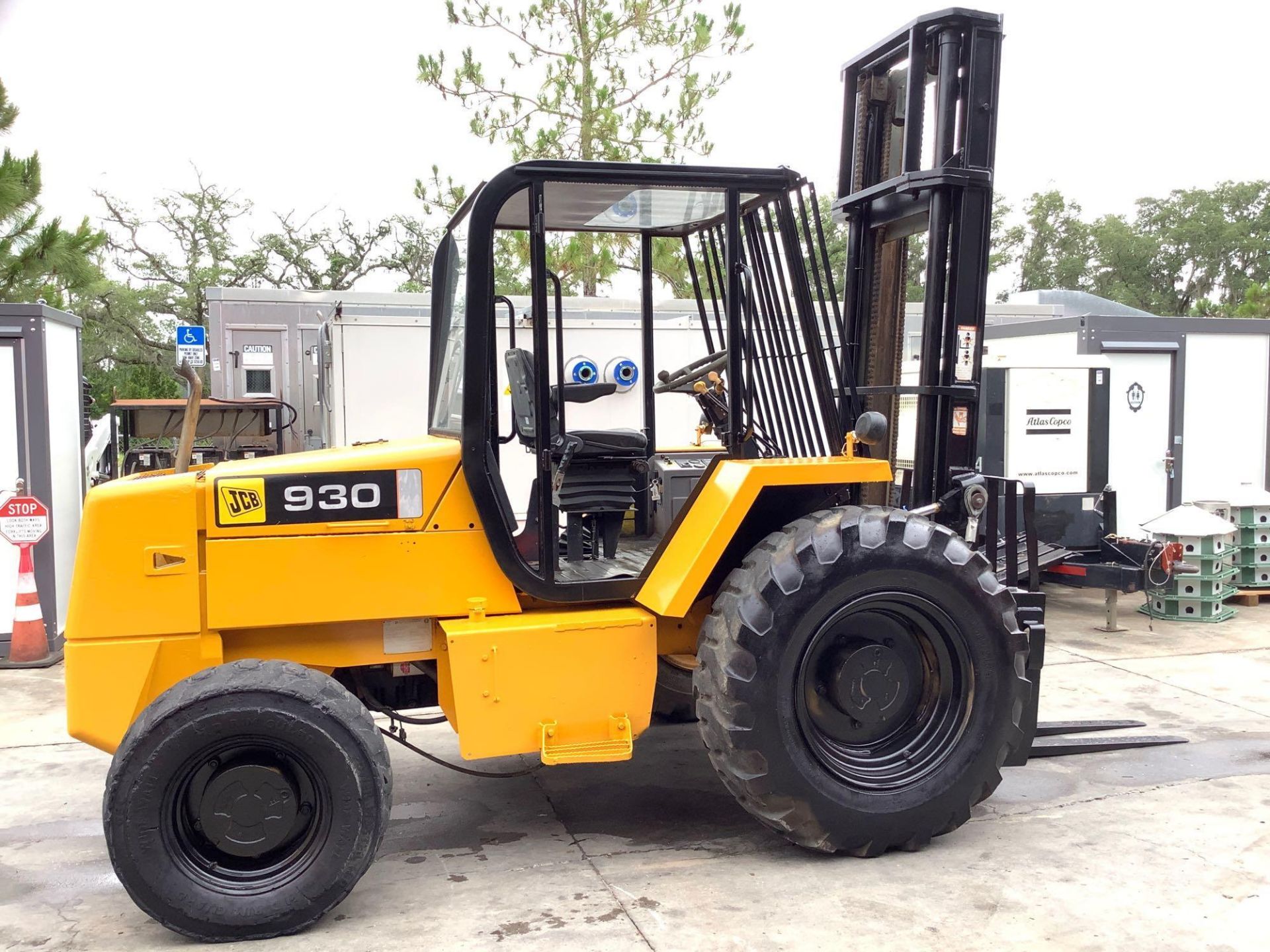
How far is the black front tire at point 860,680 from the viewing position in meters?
4.02

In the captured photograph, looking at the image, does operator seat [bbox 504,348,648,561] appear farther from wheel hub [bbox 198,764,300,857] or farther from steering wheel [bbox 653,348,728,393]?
wheel hub [bbox 198,764,300,857]

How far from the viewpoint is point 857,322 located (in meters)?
5.38

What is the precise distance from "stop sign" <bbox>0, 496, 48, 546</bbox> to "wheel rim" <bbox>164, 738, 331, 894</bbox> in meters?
5.15

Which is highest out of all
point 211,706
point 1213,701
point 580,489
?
point 580,489

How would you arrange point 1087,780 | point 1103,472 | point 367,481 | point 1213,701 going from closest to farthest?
point 367,481 < point 1087,780 < point 1213,701 < point 1103,472

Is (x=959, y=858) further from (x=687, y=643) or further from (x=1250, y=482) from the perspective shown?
(x=1250, y=482)

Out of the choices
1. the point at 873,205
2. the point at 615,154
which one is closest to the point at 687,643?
the point at 873,205

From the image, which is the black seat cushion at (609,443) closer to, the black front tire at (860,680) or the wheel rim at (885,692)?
the black front tire at (860,680)

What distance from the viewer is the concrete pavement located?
12.0 ft

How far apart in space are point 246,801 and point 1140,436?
9759 millimetres

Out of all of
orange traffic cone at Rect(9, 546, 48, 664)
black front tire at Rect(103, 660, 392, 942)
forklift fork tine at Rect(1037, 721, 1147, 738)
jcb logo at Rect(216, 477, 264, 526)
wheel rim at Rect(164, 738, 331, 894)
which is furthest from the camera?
orange traffic cone at Rect(9, 546, 48, 664)

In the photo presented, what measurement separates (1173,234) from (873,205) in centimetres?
4429

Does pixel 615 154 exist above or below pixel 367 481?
above

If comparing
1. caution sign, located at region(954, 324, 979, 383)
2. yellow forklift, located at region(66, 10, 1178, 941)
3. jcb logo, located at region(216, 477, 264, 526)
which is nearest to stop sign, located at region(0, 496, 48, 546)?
yellow forklift, located at region(66, 10, 1178, 941)
